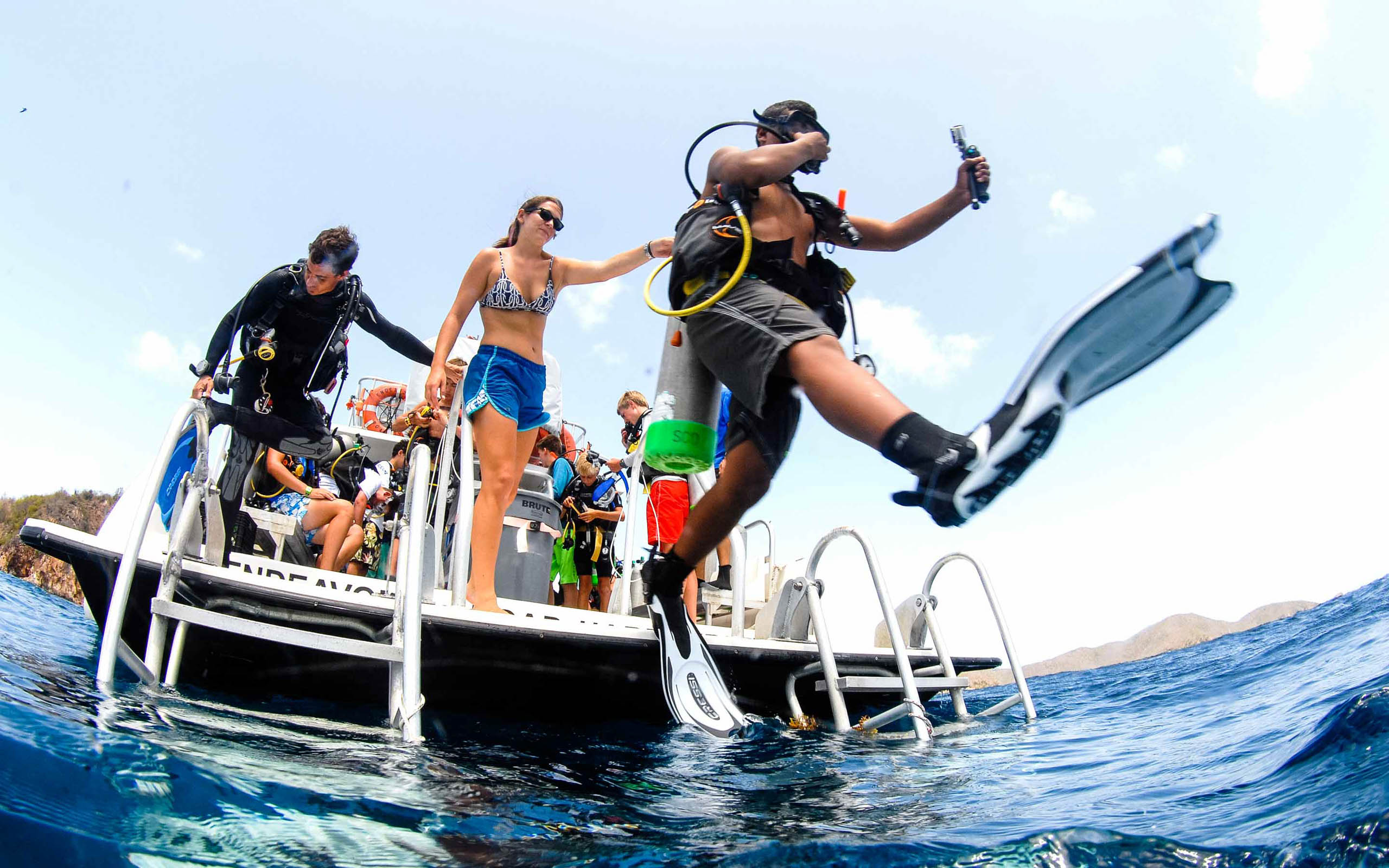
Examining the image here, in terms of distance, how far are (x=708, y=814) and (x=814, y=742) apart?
1330mm

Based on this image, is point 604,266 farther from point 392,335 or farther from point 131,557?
point 131,557

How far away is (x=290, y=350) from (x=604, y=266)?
58.8 inches

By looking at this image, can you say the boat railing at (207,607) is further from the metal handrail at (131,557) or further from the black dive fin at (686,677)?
the black dive fin at (686,677)

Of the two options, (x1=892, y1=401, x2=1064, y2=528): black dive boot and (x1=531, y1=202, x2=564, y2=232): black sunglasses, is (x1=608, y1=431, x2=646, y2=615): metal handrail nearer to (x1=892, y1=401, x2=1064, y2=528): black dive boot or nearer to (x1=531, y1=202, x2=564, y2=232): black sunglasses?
(x1=531, y1=202, x2=564, y2=232): black sunglasses

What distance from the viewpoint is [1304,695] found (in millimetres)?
3242

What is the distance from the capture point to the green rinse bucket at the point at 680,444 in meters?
2.46

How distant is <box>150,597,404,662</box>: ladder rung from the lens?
2340 mm

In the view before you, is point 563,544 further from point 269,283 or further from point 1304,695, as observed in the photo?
point 1304,695

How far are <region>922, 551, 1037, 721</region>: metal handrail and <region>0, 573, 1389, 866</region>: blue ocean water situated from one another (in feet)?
2.74

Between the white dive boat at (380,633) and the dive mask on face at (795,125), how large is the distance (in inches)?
63.5

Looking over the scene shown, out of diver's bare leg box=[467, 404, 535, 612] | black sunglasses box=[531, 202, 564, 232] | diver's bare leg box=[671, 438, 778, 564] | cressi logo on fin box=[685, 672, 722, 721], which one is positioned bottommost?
cressi logo on fin box=[685, 672, 722, 721]

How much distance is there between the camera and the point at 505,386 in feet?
11.2

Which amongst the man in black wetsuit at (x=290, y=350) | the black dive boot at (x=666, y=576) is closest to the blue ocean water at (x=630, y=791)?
the black dive boot at (x=666, y=576)

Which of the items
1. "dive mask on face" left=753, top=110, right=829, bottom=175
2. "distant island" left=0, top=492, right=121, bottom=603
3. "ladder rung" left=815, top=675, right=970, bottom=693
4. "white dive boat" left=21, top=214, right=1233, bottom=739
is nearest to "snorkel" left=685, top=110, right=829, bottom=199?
"dive mask on face" left=753, top=110, right=829, bottom=175
